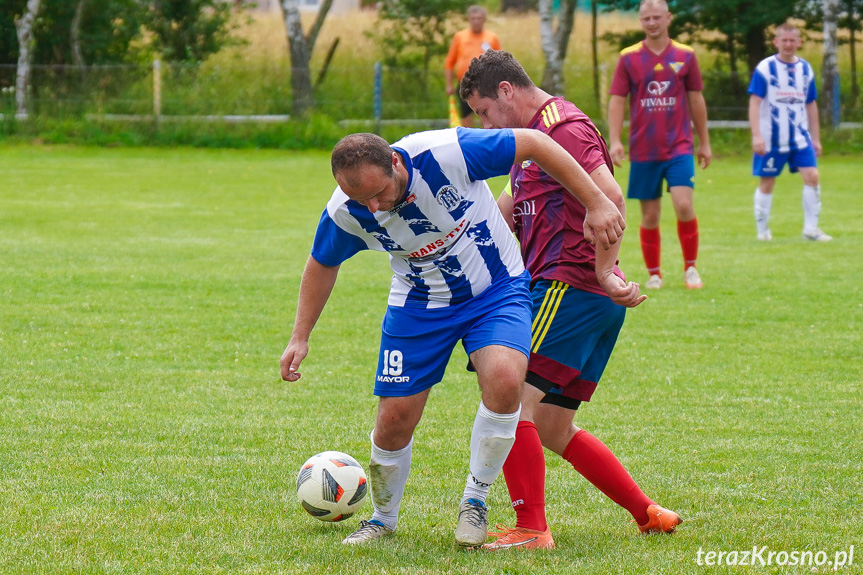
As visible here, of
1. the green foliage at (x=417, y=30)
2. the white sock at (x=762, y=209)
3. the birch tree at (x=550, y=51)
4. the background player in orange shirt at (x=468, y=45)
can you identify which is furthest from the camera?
the green foliage at (x=417, y=30)

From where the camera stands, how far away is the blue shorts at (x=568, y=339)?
4.09 m

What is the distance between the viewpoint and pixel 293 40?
23.8 metres

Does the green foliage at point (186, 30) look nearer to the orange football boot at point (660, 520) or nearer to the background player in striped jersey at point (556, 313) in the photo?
the background player in striped jersey at point (556, 313)

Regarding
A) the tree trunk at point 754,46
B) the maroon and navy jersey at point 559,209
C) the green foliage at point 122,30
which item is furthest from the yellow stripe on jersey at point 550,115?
the green foliage at point 122,30

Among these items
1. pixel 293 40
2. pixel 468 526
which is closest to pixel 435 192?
pixel 468 526

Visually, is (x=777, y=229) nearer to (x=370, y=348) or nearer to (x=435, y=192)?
(x=370, y=348)

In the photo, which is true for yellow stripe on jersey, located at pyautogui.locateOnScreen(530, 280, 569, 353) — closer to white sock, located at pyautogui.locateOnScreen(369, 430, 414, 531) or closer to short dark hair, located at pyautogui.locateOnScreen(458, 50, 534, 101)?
white sock, located at pyautogui.locateOnScreen(369, 430, 414, 531)

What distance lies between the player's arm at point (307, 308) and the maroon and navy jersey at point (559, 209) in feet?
2.72

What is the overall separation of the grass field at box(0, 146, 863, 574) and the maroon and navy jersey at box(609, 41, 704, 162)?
4.41 ft

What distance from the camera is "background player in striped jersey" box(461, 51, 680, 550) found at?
13.3ft

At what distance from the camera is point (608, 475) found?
4129mm

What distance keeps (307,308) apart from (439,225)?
24.8 inches

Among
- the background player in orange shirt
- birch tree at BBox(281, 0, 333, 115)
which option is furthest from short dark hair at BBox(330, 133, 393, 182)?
birch tree at BBox(281, 0, 333, 115)

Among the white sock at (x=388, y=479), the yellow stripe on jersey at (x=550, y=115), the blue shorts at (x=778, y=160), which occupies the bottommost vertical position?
the white sock at (x=388, y=479)
